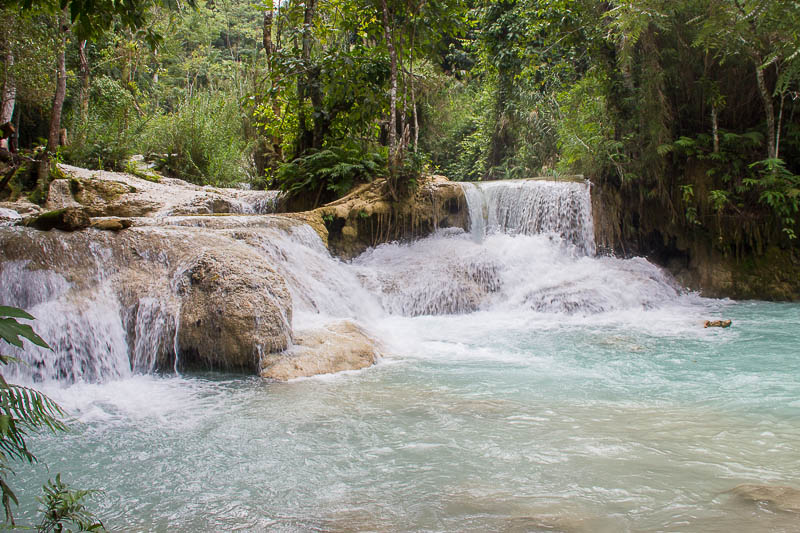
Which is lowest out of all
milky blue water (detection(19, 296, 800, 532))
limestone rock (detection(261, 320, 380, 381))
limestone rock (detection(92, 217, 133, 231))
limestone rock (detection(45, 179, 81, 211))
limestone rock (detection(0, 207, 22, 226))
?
milky blue water (detection(19, 296, 800, 532))

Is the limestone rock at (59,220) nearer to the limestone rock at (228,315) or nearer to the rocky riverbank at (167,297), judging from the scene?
the rocky riverbank at (167,297)

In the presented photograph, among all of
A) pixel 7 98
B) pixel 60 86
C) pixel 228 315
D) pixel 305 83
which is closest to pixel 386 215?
pixel 305 83

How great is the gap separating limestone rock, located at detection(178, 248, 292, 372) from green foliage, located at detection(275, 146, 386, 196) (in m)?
5.46

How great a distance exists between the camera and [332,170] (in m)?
11.2

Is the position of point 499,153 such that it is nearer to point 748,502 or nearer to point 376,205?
point 376,205

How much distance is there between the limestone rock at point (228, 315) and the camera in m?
5.43

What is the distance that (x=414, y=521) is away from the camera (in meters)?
2.46

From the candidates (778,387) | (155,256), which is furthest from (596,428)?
(155,256)

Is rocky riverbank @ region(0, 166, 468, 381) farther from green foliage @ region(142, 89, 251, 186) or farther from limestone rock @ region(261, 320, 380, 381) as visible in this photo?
green foliage @ region(142, 89, 251, 186)

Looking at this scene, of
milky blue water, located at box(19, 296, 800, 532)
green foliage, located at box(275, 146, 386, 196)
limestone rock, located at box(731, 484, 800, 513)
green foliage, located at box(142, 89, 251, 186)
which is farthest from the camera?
green foliage, located at box(142, 89, 251, 186)

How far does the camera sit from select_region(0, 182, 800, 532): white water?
2.57 m

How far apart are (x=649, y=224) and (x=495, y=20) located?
9.80 m

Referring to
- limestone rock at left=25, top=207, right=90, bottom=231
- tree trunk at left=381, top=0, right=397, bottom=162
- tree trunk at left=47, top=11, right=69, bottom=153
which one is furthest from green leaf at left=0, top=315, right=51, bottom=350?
tree trunk at left=47, top=11, right=69, bottom=153

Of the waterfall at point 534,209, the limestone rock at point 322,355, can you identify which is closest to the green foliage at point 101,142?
the waterfall at point 534,209
